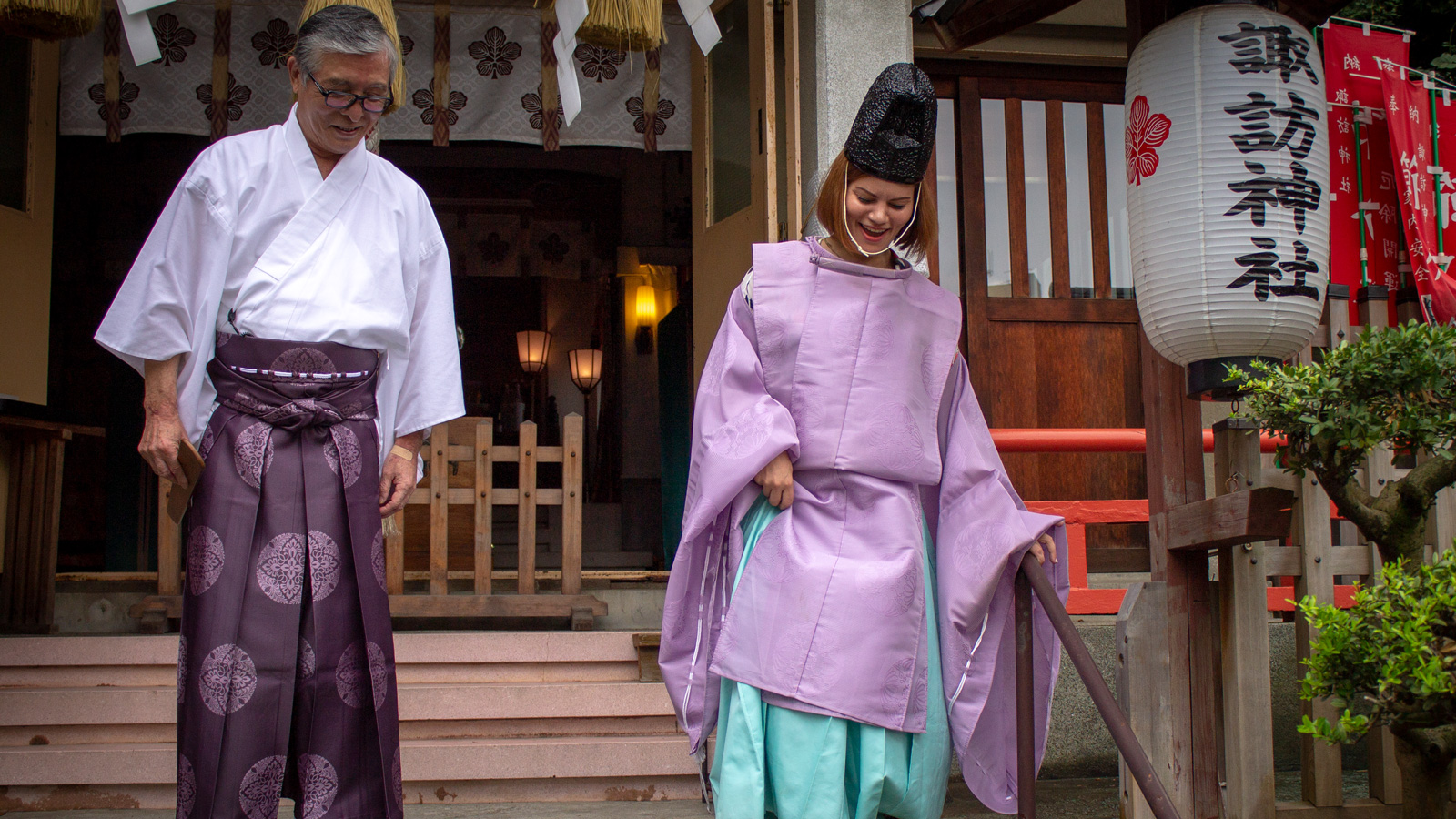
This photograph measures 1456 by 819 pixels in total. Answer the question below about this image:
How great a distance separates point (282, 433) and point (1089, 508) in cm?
384

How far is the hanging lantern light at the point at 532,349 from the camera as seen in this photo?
1084 centimetres

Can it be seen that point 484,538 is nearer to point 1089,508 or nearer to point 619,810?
point 619,810

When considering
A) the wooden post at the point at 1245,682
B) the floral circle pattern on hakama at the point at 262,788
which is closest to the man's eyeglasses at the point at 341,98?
the floral circle pattern on hakama at the point at 262,788

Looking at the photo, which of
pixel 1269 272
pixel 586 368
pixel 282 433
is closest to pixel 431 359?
pixel 282 433

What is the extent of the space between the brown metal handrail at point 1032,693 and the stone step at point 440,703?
2211 mm

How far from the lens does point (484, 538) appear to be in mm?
5938

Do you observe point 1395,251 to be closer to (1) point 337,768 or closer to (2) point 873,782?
(2) point 873,782

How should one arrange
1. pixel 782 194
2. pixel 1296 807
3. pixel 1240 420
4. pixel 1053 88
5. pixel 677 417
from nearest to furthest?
pixel 1240 420 → pixel 1296 807 → pixel 782 194 → pixel 1053 88 → pixel 677 417

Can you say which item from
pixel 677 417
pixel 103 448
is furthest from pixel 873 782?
pixel 103 448

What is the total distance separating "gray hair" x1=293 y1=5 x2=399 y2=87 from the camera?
259 cm

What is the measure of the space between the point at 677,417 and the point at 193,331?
243 inches

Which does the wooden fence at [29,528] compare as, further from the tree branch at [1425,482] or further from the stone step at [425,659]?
the tree branch at [1425,482]

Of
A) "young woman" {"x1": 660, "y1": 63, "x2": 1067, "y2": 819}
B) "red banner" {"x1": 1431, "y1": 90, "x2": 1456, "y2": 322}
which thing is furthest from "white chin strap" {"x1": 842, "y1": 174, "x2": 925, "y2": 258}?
"red banner" {"x1": 1431, "y1": 90, "x2": 1456, "y2": 322}

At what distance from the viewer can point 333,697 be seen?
257 cm
